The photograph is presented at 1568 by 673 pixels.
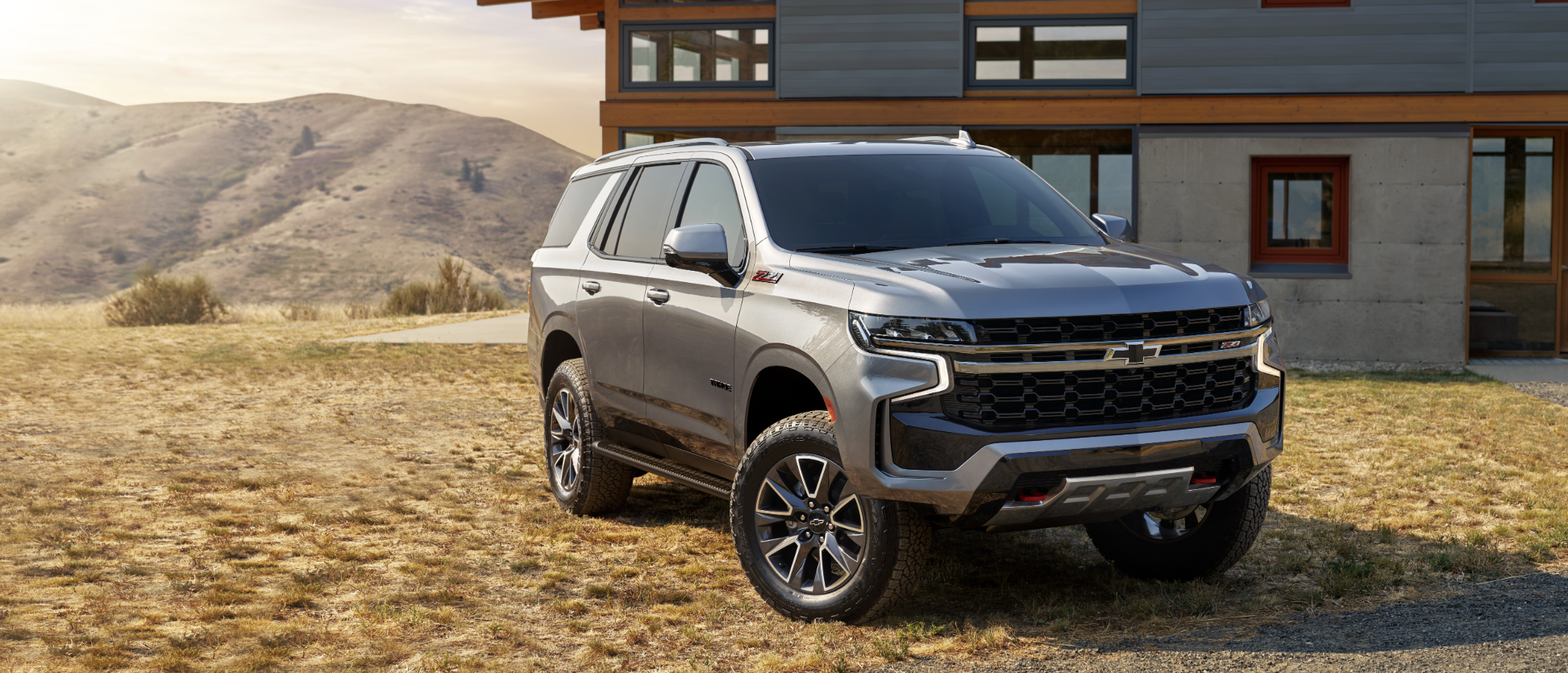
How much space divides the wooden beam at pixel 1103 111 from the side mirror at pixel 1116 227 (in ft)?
30.5

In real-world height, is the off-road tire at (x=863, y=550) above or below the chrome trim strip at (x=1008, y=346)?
below

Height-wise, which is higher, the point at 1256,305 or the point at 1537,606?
the point at 1256,305

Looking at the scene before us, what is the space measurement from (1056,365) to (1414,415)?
306 inches

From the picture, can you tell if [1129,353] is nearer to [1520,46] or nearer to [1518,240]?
[1520,46]

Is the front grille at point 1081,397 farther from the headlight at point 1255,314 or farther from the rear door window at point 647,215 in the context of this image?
the rear door window at point 647,215

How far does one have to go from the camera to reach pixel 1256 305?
497cm

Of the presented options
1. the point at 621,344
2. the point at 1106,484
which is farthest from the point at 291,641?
the point at 1106,484

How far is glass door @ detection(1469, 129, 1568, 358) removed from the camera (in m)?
15.1

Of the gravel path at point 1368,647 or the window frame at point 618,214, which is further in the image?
the window frame at point 618,214

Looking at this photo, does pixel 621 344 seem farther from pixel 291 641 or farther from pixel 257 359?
pixel 257 359

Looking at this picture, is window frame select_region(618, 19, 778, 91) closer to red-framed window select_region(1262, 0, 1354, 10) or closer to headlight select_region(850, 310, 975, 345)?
red-framed window select_region(1262, 0, 1354, 10)

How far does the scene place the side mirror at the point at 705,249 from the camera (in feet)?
17.2

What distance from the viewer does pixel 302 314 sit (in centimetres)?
2681

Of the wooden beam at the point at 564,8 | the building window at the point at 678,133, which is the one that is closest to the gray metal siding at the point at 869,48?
the building window at the point at 678,133
